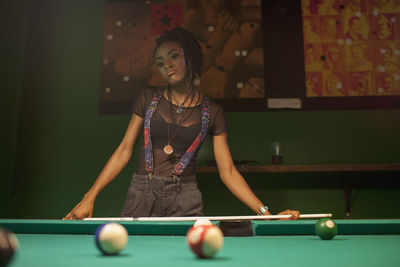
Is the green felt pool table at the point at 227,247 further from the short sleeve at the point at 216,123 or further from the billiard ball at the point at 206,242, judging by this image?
the short sleeve at the point at 216,123

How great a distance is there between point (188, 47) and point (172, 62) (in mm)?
333

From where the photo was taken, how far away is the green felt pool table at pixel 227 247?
81cm

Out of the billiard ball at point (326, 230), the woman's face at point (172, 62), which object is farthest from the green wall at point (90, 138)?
the billiard ball at point (326, 230)

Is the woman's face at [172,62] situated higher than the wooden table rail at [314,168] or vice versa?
the woman's face at [172,62]

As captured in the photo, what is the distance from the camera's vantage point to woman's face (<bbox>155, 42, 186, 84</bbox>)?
9.66 ft

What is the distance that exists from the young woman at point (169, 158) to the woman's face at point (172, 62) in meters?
0.12

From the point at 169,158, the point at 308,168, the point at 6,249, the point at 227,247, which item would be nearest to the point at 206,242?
the point at 227,247

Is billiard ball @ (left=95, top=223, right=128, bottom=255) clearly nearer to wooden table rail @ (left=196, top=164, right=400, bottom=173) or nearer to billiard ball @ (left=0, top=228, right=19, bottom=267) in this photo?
billiard ball @ (left=0, top=228, right=19, bottom=267)

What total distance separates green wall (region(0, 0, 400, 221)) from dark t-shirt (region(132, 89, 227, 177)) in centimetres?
77

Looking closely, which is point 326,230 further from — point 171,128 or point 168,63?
point 168,63

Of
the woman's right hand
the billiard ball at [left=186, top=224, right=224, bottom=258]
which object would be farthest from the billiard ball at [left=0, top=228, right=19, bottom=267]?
the woman's right hand

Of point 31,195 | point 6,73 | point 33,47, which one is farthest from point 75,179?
point 33,47

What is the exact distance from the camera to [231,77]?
344 centimetres

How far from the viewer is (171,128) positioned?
248 cm
